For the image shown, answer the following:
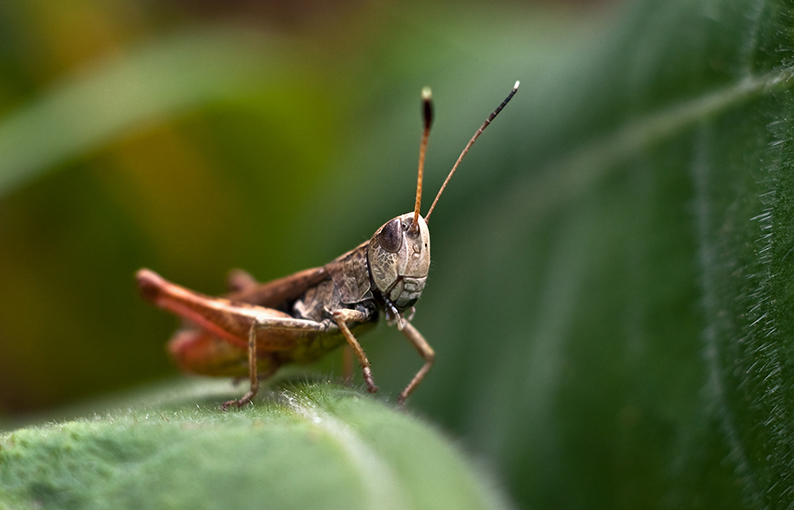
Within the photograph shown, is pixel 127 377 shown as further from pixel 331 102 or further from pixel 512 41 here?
pixel 512 41

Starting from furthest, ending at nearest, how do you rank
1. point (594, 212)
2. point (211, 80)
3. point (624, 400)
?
point (211, 80), point (594, 212), point (624, 400)

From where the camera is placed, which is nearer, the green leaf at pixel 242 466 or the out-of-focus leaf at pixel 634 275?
the green leaf at pixel 242 466

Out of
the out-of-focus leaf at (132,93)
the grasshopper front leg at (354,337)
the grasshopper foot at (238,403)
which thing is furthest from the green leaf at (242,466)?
the out-of-focus leaf at (132,93)

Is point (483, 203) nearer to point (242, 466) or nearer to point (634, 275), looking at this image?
point (634, 275)

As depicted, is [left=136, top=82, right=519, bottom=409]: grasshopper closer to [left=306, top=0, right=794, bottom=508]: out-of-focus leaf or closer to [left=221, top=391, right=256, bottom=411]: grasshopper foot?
[left=221, top=391, right=256, bottom=411]: grasshopper foot

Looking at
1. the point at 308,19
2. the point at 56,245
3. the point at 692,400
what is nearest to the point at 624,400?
the point at 692,400

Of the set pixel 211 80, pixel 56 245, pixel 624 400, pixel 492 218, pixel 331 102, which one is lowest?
pixel 624 400

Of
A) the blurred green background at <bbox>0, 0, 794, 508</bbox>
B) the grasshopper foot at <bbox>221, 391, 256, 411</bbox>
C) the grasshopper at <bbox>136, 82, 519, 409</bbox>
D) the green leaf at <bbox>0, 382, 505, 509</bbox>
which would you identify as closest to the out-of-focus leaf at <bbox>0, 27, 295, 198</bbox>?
the blurred green background at <bbox>0, 0, 794, 508</bbox>

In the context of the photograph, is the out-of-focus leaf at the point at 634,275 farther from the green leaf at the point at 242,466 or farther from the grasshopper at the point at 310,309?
the green leaf at the point at 242,466
